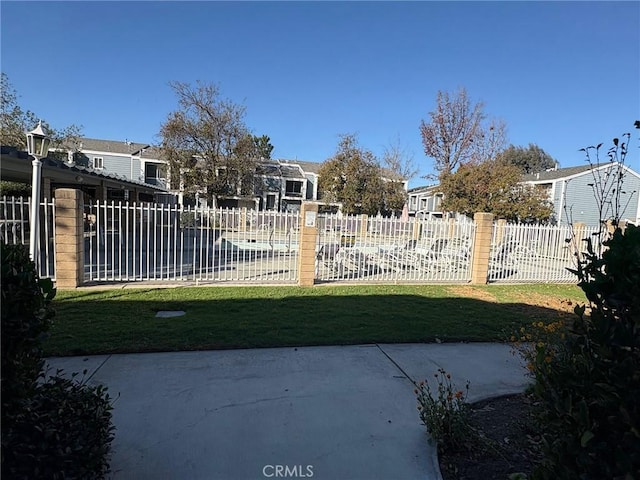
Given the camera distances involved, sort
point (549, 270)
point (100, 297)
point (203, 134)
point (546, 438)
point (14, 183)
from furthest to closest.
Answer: point (203, 134) < point (14, 183) < point (549, 270) < point (100, 297) < point (546, 438)

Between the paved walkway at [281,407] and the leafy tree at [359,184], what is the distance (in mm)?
29392

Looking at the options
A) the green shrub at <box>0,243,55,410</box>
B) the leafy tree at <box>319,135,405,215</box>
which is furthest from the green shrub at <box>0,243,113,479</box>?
the leafy tree at <box>319,135,405,215</box>

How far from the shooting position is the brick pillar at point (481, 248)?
33.4 ft

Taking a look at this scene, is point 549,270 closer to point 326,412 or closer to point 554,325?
point 554,325

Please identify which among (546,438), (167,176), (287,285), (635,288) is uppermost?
(167,176)

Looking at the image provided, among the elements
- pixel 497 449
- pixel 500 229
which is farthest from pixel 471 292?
pixel 497 449

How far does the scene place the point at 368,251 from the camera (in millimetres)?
12242

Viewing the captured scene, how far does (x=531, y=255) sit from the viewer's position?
1180 centimetres

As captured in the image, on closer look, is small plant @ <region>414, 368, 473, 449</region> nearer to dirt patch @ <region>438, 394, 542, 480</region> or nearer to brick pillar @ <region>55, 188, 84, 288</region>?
dirt patch @ <region>438, 394, 542, 480</region>

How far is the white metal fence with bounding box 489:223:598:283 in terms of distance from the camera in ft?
37.3

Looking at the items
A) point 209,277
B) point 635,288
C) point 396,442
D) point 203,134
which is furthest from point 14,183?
point 635,288

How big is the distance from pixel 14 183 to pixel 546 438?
2189 cm

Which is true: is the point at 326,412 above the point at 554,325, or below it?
below

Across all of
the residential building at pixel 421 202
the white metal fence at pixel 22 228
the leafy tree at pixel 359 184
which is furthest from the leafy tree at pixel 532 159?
the white metal fence at pixel 22 228
